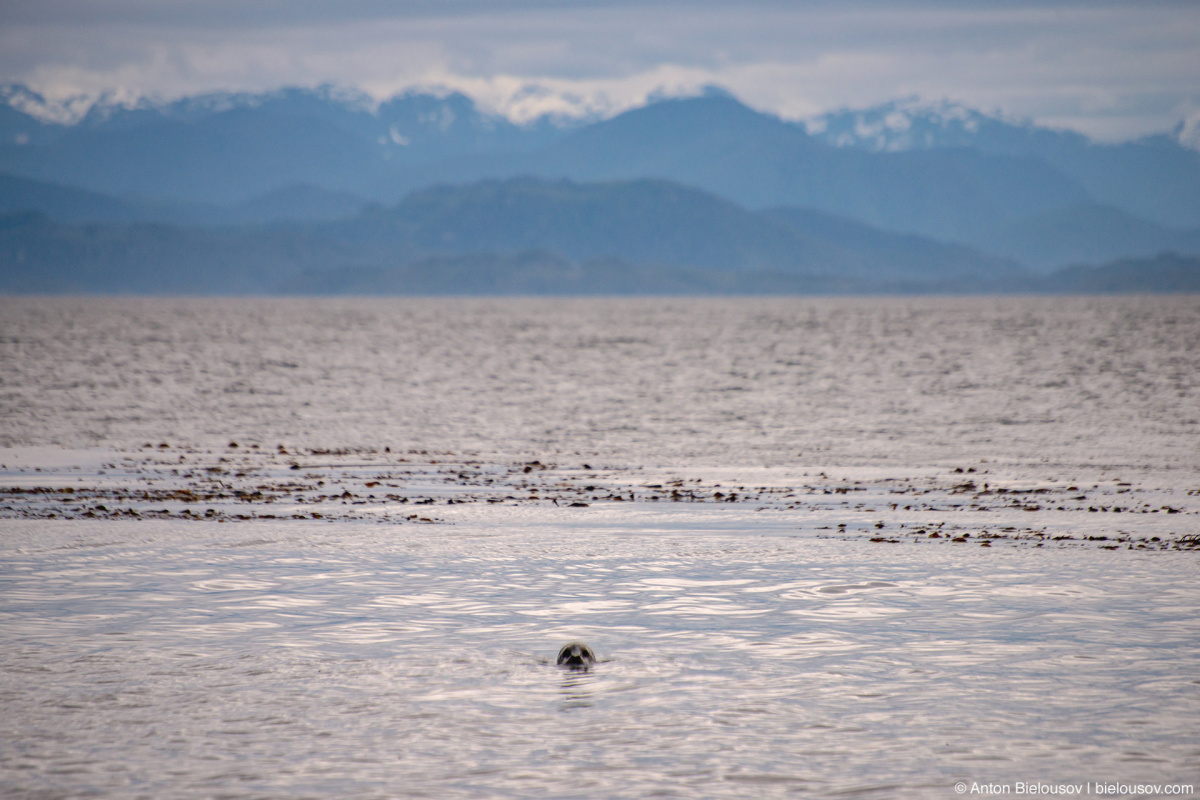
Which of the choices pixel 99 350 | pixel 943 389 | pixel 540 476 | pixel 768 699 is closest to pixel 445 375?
pixel 943 389

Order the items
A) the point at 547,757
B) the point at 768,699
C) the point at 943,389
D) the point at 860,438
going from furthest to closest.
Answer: the point at 943,389 < the point at 860,438 < the point at 768,699 < the point at 547,757

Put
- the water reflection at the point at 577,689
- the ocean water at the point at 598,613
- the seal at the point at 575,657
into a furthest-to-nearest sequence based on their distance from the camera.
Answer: the seal at the point at 575,657 < the water reflection at the point at 577,689 < the ocean water at the point at 598,613

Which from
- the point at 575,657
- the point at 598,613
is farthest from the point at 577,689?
the point at 598,613

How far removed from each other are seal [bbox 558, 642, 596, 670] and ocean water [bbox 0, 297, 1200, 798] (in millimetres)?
130

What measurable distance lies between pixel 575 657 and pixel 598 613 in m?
2.05

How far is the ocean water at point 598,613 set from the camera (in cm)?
888

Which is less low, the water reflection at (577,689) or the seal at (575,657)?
the seal at (575,657)

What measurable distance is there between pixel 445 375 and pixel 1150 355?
43397 millimetres

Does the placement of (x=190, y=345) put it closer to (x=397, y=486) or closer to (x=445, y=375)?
(x=445, y=375)

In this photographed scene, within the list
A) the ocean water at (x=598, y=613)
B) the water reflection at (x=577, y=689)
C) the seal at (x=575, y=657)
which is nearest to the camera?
the ocean water at (x=598, y=613)

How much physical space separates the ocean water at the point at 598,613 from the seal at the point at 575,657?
13 cm

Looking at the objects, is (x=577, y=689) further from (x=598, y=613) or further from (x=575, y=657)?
(x=598, y=613)

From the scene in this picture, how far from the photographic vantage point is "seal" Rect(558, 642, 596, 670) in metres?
11.0

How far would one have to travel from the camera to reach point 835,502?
70.3 ft
